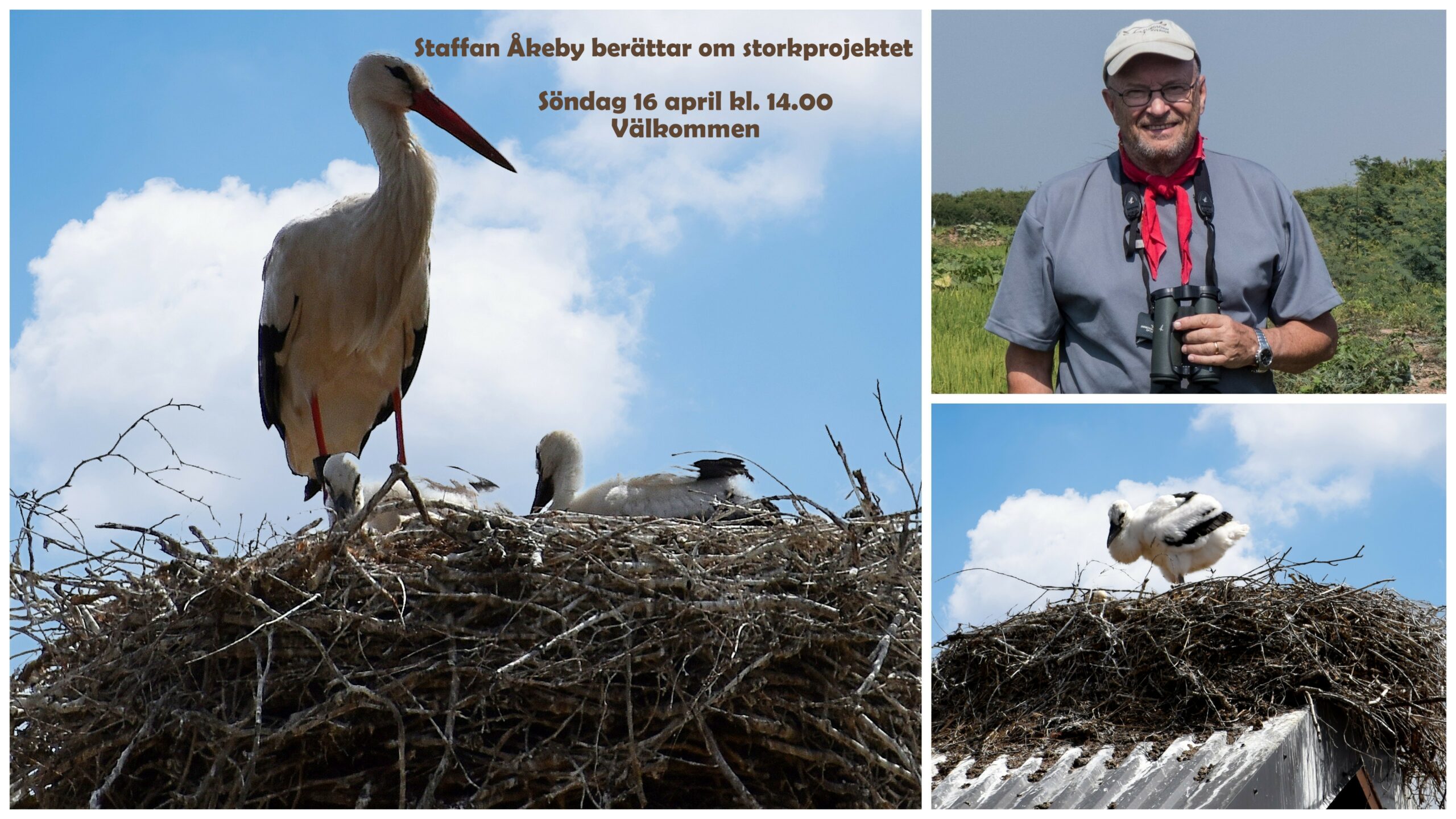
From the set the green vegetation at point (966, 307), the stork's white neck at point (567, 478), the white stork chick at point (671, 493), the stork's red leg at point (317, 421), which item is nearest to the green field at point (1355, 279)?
the green vegetation at point (966, 307)

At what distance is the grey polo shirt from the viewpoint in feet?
9.18

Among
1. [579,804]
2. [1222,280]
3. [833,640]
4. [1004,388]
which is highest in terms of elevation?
[1222,280]

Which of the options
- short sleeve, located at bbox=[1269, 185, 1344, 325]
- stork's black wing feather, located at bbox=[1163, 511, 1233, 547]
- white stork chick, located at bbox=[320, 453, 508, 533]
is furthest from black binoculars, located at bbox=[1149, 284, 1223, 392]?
stork's black wing feather, located at bbox=[1163, 511, 1233, 547]

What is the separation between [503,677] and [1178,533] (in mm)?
4269

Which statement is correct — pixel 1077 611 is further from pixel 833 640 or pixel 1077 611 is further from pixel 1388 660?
pixel 833 640

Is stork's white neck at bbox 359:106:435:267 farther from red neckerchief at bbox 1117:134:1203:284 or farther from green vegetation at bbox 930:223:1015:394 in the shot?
red neckerchief at bbox 1117:134:1203:284

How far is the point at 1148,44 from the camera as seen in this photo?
2.93m

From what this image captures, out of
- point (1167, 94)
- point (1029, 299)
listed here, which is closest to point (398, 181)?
point (1029, 299)

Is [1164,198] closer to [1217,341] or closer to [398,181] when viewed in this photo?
[1217,341]

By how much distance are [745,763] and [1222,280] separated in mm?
1654

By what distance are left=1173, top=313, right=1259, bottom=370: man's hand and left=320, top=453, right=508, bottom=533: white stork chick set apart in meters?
1.94

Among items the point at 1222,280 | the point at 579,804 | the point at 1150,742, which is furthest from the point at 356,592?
the point at 1150,742

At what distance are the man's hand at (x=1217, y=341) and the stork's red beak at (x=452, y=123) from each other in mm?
3029

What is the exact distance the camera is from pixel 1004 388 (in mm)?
3066
